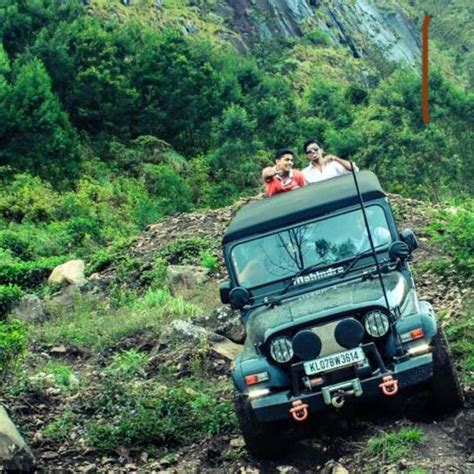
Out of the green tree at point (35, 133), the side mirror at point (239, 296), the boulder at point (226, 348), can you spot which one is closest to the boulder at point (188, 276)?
the boulder at point (226, 348)

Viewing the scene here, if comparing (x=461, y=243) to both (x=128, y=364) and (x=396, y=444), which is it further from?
(x=396, y=444)

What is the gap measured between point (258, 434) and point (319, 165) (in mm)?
3743

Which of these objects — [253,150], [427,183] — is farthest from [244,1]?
[427,183]

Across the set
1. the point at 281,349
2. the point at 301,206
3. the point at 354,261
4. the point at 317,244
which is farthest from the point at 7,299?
the point at 281,349

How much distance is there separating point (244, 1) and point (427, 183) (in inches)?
2162

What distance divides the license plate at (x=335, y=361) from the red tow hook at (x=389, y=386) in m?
0.22

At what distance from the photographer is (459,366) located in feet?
25.2

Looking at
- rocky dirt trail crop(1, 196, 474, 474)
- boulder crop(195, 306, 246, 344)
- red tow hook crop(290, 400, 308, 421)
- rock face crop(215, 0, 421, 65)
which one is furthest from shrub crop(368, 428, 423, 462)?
rock face crop(215, 0, 421, 65)

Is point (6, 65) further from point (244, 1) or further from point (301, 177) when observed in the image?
point (244, 1)

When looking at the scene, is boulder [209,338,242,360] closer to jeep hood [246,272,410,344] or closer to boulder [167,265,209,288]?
jeep hood [246,272,410,344]

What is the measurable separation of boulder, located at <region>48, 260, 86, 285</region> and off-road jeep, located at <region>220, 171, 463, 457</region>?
931 centimetres

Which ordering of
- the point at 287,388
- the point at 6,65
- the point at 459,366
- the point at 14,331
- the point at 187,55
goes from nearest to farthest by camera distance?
the point at 287,388
the point at 459,366
the point at 14,331
the point at 6,65
the point at 187,55

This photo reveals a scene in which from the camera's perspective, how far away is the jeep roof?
721cm

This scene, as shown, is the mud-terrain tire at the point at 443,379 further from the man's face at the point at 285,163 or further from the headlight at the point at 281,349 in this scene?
the man's face at the point at 285,163
